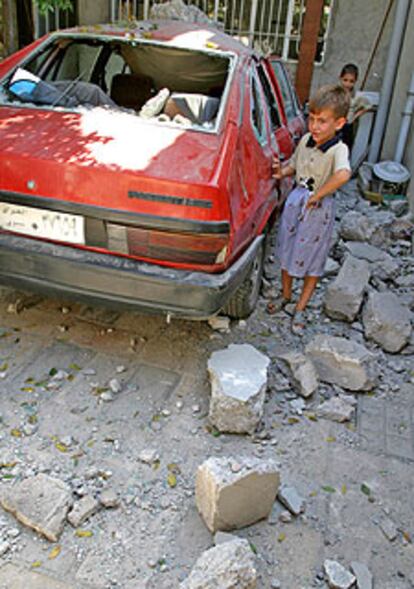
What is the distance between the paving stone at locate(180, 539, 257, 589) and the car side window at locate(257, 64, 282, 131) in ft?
10.4

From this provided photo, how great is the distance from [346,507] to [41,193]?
2077 mm

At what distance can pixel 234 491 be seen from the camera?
2195 millimetres

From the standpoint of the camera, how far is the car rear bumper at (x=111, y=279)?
2.73 meters

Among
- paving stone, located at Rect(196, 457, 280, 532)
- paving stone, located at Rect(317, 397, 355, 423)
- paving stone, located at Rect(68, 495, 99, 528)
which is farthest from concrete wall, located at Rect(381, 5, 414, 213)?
paving stone, located at Rect(68, 495, 99, 528)

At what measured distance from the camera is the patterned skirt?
12.0 feet

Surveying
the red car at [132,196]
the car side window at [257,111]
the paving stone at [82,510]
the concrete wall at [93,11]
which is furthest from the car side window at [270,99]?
the concrete wall at [93,11]

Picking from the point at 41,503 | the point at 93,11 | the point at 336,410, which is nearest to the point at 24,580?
the point at 41,503

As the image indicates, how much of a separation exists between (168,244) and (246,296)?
41.9 inches

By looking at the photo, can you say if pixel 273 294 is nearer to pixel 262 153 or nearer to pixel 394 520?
pixel 262 153

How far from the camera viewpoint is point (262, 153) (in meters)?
3.55

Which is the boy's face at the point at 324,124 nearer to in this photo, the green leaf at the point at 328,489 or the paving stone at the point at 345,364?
the paving stone at the point at 345,364

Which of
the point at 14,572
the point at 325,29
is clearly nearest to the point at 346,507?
the point at 14,572

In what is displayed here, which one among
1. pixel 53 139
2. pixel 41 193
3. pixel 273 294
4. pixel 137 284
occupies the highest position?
pixel 53 139

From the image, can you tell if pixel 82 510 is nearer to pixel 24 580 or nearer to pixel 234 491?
A: pixel 24 580
